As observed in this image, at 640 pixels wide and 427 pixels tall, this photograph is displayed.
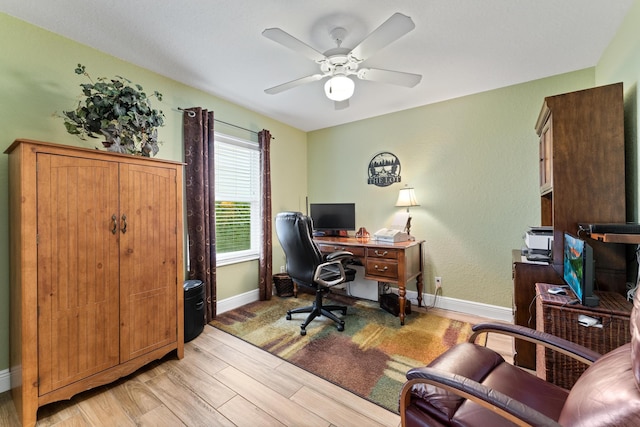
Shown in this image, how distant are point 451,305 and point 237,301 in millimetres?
2537

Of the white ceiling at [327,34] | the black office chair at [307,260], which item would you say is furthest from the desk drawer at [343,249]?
the white ceiling at [327,34]

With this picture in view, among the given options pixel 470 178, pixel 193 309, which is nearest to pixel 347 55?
pixel 470 178

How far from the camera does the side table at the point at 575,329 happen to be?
131 cm

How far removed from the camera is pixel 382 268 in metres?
2.79

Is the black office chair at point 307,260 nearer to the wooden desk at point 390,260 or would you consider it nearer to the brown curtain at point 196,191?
the wooden desk at point 390,260

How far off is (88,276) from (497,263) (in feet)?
11.7

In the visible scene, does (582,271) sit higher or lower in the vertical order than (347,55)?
lower

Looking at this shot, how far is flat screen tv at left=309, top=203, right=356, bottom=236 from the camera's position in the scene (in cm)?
364

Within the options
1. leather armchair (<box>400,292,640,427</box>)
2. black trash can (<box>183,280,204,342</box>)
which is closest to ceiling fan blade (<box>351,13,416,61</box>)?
leather armchair (<box>400,292,640,427</box>)

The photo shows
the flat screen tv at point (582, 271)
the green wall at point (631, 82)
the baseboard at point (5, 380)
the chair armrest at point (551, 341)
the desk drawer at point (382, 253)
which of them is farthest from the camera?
the desk drawer at point (382, 253)

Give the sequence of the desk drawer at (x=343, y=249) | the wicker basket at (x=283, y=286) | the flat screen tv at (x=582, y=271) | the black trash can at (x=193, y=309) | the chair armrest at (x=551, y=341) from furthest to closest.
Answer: the wicker basket at (x=283, y=286) < the desk drawer at (x=343, y=249) < the black trash can at (x=193, y=309) < the flat screen tv at (x=582, y=271) < the chair armrest at (x=551, y=341)

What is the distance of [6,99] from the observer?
1729 mm

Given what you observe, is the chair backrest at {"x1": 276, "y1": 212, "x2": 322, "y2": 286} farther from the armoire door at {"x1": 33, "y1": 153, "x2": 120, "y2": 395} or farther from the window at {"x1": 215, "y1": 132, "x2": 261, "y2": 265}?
the armoire door at {"x1": 33, "y1": 153, "x2": 120, "y2": 395}

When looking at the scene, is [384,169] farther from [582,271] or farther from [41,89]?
[41,89]
